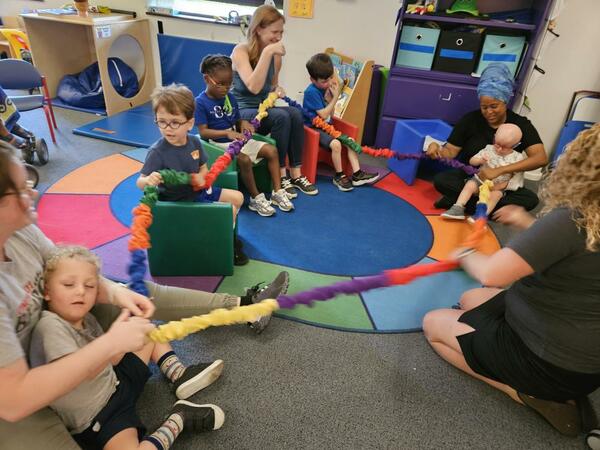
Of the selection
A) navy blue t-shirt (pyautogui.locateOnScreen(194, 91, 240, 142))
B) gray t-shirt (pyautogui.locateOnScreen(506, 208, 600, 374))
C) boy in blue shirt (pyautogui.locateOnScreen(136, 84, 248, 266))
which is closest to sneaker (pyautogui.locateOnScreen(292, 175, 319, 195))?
navy blue t-shirt (pyautogui.locateOnScreen(194, 91, 240, 142))

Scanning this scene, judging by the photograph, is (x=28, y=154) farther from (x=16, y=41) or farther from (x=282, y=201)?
(x=16, y=41)

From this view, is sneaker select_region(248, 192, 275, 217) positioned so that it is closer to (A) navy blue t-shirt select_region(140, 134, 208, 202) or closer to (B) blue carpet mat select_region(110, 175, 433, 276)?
(B) blue carpet mat select_region(110, 175, 433, 276)

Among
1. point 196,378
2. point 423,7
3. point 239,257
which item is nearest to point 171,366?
point 196,378

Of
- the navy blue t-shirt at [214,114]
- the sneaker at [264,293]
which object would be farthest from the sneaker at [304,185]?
the sneaker at [264,293]

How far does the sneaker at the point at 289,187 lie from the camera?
10.4 ft

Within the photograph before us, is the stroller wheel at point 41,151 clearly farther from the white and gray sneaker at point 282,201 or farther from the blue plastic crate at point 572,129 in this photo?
the blue plastic crate at point 572,129

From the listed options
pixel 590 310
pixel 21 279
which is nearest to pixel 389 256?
pixel 590 310

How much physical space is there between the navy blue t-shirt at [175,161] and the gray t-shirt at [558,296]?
1.58 metres

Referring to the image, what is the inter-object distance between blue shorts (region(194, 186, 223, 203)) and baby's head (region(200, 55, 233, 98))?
2.26 ft

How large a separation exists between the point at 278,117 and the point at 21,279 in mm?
2285

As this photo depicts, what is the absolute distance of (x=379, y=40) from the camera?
4.10m

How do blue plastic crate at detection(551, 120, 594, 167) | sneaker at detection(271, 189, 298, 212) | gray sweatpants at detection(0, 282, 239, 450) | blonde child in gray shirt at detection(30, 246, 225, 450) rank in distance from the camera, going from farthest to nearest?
1. blue plastic crate at detection(551, 120, 594, 167)
2. sneaker at detection(271, 189, 298, 212)
3. blonde child in gray shirt at detection(30, 246, 225, 450)
4. gray sweatpants at detection(0, 282, 239, 450)

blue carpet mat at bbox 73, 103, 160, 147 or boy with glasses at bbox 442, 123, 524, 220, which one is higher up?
boy with glasses at bbox 442, 123, 524, 220

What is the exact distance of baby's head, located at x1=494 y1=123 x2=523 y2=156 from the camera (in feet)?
9.39
